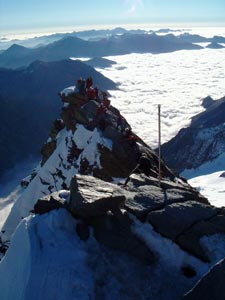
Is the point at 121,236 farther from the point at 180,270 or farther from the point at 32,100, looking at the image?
the point at 32,100

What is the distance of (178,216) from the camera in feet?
49.5

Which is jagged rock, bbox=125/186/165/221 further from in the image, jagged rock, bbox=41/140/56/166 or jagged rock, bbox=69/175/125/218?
jagged rock, bbox=41/140/56/166

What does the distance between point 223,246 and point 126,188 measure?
5.10 metres

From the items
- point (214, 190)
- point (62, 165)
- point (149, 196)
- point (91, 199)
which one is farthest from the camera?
point (214, 190)

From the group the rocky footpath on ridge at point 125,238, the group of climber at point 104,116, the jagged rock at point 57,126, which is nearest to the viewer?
the rocky footpath on ridge at point 125,238

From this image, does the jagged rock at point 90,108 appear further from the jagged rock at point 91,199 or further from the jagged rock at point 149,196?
the jagged rock at point 91,199

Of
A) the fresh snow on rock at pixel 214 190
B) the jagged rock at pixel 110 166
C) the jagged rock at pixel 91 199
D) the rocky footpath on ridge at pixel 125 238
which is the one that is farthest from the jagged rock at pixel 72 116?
the jagged rock at pixel 91 199

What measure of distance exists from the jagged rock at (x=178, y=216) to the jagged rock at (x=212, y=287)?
10.9 ft

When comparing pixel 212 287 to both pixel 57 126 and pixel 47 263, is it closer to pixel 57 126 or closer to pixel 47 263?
pixel 47 263

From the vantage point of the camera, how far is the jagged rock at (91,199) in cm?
1427

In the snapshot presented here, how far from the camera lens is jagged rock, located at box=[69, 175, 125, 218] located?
46.8 feet

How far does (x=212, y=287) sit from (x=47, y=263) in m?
5.52

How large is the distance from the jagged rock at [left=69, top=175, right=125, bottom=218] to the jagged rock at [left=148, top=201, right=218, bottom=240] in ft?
5.02

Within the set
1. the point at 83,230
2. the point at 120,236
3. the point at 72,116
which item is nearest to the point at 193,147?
the point at 72,116
